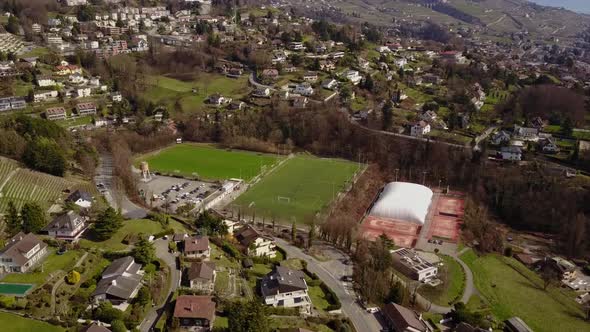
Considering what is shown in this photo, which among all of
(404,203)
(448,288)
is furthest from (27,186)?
(448,288)

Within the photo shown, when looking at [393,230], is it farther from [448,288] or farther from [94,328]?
[94,328]

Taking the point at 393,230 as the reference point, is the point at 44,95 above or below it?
above

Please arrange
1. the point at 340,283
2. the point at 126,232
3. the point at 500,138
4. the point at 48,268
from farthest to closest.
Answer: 1. the point at 500,138
2. the point at 126,232
3. the point at 340,283
4. the point at 48,268

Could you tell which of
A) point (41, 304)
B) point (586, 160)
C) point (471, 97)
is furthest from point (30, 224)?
point (471, 97)

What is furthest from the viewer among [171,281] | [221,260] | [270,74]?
[270,74]

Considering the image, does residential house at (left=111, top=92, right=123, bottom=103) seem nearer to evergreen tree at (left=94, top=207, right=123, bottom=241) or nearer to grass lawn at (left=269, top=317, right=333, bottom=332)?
evergreen tree at (left=94, top=207, right=123, bottom=241)

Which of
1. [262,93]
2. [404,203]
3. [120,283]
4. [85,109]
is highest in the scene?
[262,93]

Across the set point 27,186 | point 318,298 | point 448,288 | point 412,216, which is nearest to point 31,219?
point 27,186

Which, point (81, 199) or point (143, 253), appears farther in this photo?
point (81, 199)
